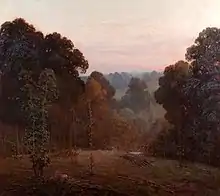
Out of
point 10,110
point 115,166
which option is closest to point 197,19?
point 115,166

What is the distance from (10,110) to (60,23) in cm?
109

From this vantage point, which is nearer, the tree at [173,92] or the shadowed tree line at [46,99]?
the shadowed tree line at [46,99]

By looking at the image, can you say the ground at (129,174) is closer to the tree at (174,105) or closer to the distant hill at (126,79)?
the tree at (174,105)

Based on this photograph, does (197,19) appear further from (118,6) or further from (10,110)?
(10,110)

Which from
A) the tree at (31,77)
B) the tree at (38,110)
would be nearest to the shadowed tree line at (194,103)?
the tree at (31,77)

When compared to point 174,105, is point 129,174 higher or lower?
lower

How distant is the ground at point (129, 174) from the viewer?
4910 mm

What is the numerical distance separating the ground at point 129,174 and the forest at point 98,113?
0.04ft

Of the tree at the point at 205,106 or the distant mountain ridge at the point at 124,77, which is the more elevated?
the distant mountain ridge at the point at 124,77

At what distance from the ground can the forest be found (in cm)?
1

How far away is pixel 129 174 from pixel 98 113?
73 cm

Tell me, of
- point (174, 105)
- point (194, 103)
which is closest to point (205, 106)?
point (194, 103)

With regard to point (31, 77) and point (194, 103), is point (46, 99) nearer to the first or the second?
point (31, 77)

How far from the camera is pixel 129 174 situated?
500 cm
